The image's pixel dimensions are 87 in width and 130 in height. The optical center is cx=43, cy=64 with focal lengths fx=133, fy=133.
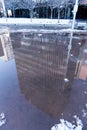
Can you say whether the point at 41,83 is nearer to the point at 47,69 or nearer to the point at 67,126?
the point at 47,69

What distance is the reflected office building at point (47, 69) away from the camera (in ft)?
13.3

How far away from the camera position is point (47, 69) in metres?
5.52

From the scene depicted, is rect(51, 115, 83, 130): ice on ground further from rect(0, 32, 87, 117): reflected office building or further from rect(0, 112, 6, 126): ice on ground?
rect(0, 112, 6, 126): ice on ground

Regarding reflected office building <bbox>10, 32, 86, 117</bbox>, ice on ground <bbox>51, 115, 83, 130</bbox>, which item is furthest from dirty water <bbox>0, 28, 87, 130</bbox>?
ice on ground <bbox>51, 115, 83, 130</bbox>

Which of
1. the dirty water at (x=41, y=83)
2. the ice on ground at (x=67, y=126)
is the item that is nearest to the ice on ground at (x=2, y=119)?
the dirty water at (x=41, y=83)

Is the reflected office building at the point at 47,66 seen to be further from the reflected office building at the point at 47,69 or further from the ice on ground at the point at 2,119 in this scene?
the ice on ground at the point at 2,119

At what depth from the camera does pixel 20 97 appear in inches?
163

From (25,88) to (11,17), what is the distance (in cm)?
1399

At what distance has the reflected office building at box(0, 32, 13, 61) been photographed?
669 cm

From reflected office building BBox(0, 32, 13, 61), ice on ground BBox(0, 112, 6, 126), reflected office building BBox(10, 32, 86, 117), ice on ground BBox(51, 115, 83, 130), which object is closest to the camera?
ice on ground BBox(51, 115, 83, 130)

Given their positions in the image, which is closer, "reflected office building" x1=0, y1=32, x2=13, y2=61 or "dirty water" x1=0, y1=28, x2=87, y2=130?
"dirty water" x1=0, y1=28, x2=87, y2=130

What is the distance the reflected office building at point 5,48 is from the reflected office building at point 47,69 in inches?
10.5

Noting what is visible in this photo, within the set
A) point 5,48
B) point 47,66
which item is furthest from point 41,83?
point 5,48

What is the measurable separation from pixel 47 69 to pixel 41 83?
2.98 ft
